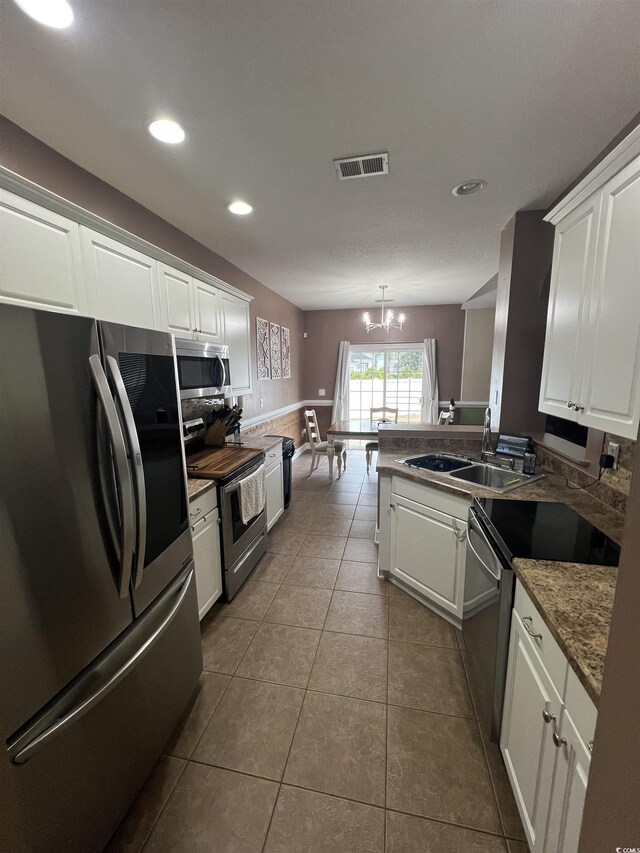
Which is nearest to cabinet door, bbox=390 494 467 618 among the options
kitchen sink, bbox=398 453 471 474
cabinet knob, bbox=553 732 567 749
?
kitchen sink, bbox=398 453 471 474

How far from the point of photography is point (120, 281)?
1.79 metres

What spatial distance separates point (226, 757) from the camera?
1.42 metres

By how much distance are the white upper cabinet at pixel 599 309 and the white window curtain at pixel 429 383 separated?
449 cm

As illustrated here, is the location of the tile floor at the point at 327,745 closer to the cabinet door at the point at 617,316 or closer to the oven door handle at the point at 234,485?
the oven door handle at the point at 234,485

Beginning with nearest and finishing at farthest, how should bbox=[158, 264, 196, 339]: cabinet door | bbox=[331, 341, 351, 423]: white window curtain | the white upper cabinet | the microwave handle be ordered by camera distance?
1. the white upper cabinet
2. bbox=[158, 264, 196, 339]: cabinet door
3. the microwave handle
4. bbox=[331, 341, 351, 423]: white window curtain

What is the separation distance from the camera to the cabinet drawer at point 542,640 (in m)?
0.90

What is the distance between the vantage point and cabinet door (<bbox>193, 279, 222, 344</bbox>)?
8.20 ft

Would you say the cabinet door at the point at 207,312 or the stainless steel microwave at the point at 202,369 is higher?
the cabinet door at the point at 207,312

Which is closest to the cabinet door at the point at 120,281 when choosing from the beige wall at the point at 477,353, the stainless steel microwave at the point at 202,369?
the stainless steel microwave at the point at 202,369

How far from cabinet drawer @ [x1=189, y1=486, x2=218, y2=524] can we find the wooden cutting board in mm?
111

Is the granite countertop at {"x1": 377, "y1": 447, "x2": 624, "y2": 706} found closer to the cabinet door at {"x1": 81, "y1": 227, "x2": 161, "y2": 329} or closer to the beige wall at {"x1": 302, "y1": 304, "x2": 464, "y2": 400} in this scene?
the cabinet door at {"x1": 81, "y1": 227, "x2": 161, "y2": 329}

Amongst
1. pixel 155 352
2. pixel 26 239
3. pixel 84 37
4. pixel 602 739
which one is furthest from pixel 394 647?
pixel 84 37

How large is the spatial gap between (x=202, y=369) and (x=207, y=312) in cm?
50

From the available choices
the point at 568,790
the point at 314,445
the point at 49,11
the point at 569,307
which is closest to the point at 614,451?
the point at 569,307
